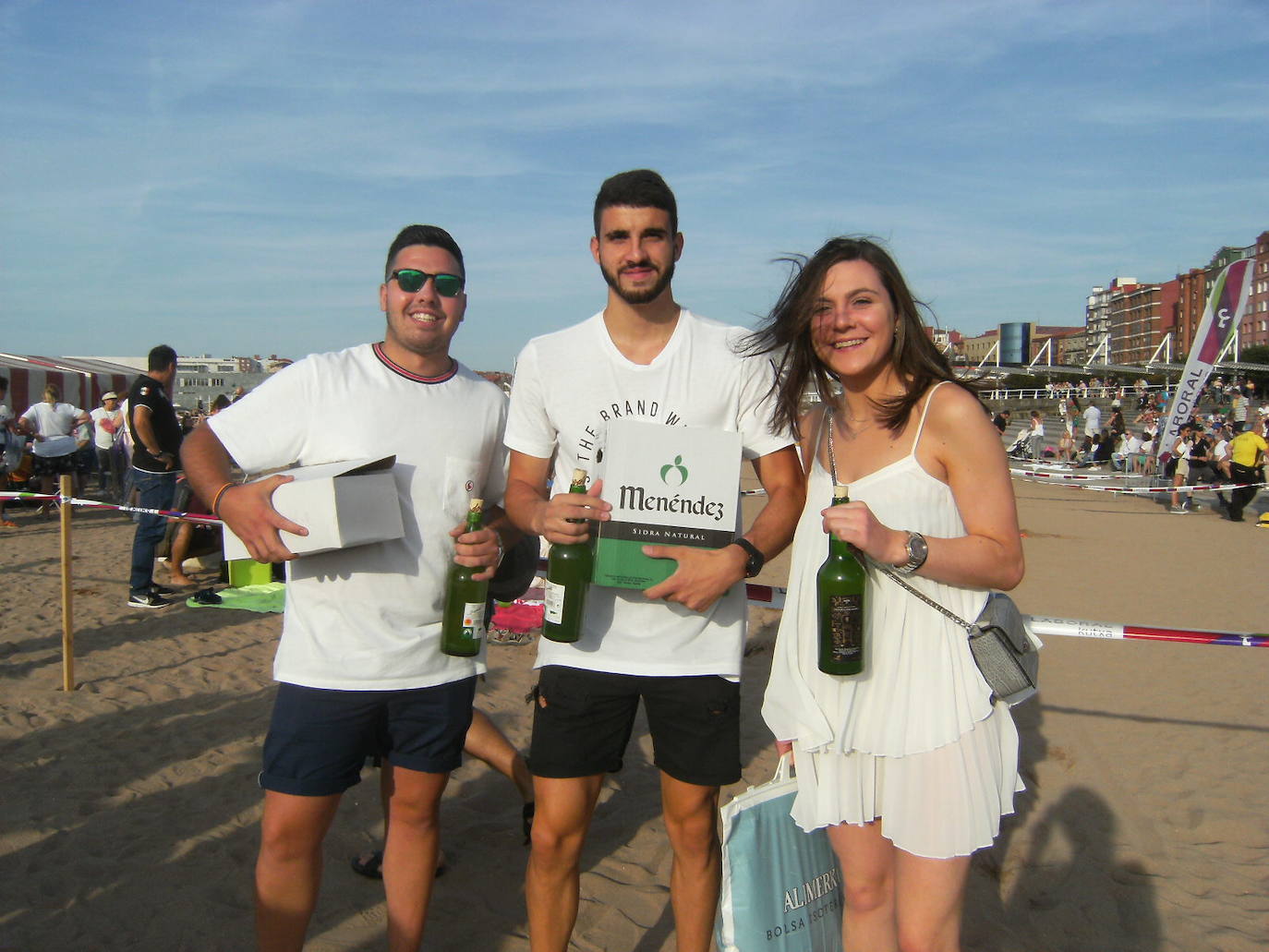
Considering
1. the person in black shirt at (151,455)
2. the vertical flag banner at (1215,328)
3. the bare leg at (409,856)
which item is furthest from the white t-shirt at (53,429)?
the vertical flag banner at (1215,328)

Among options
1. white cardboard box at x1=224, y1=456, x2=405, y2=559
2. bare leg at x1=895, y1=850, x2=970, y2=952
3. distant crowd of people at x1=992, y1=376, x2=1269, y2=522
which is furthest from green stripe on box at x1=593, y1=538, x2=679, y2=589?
distant crowd of people at x1=992, y1=376, x2=1269, y2=522

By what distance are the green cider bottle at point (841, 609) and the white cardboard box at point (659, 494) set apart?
0.35m

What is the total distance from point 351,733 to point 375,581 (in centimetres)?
44

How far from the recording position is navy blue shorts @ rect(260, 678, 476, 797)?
2.62 meters

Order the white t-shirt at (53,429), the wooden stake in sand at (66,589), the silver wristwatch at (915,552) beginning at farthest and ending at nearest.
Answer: the white t-shirt at (53,429) → the wooden stake in sand at (66,589) → the silver wristwatch at (915,552)

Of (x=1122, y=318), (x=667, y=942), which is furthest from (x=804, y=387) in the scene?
(x=1122, y=318)

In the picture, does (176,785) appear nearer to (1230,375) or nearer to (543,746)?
(543,746)

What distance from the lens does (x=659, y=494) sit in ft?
8.20

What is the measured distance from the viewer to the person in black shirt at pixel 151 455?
8562 millimetres

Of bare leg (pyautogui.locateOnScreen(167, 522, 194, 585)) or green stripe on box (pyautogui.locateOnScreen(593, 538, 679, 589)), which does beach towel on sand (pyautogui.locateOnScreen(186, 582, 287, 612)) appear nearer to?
bare leg (pyautogui.locateOnScreen(167, 522, 194, 585))

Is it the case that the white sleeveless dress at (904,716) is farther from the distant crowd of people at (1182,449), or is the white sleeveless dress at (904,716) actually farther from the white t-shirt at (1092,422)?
the white t-shirt at (1092,422)

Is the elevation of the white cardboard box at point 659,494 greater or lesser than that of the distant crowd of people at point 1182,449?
greater

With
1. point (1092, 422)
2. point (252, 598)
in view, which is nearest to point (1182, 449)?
point (1092, 422)

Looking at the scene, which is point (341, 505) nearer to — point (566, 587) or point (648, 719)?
point (566, 587)
